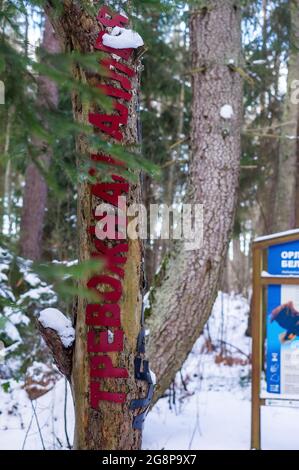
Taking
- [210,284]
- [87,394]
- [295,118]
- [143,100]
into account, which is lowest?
[87,394]

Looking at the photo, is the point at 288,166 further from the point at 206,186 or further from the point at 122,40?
the point at 122,40

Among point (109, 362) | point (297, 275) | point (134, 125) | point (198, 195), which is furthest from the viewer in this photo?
point (198, 195)

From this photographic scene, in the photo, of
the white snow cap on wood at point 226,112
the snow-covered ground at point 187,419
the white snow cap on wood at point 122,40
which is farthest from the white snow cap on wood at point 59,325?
the white snow cap on wood at point 226,112

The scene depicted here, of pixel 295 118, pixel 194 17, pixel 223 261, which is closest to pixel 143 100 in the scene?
pixel 295 118

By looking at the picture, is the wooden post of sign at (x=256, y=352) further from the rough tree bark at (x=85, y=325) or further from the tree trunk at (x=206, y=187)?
the rough tree bark at (x=85, y=325)

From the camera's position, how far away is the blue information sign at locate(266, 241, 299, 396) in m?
4.93

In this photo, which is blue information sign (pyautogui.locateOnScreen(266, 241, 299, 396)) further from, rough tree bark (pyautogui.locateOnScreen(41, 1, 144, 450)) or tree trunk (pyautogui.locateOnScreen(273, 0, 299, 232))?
tree trunk (pyautogui.locateOnScreen(273, 0, 299, 232))

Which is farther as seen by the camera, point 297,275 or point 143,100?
point 143,100

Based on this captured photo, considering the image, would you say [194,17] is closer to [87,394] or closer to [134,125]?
[134,125]

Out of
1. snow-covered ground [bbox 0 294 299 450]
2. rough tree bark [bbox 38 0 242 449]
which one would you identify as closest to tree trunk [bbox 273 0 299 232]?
snow-covered ground [bbox 0 294 299 450]

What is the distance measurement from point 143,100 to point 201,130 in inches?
211

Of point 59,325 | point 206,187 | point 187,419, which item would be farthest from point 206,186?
point 59,325

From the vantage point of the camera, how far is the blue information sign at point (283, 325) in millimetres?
4926

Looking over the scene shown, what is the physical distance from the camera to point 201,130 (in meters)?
5.53
